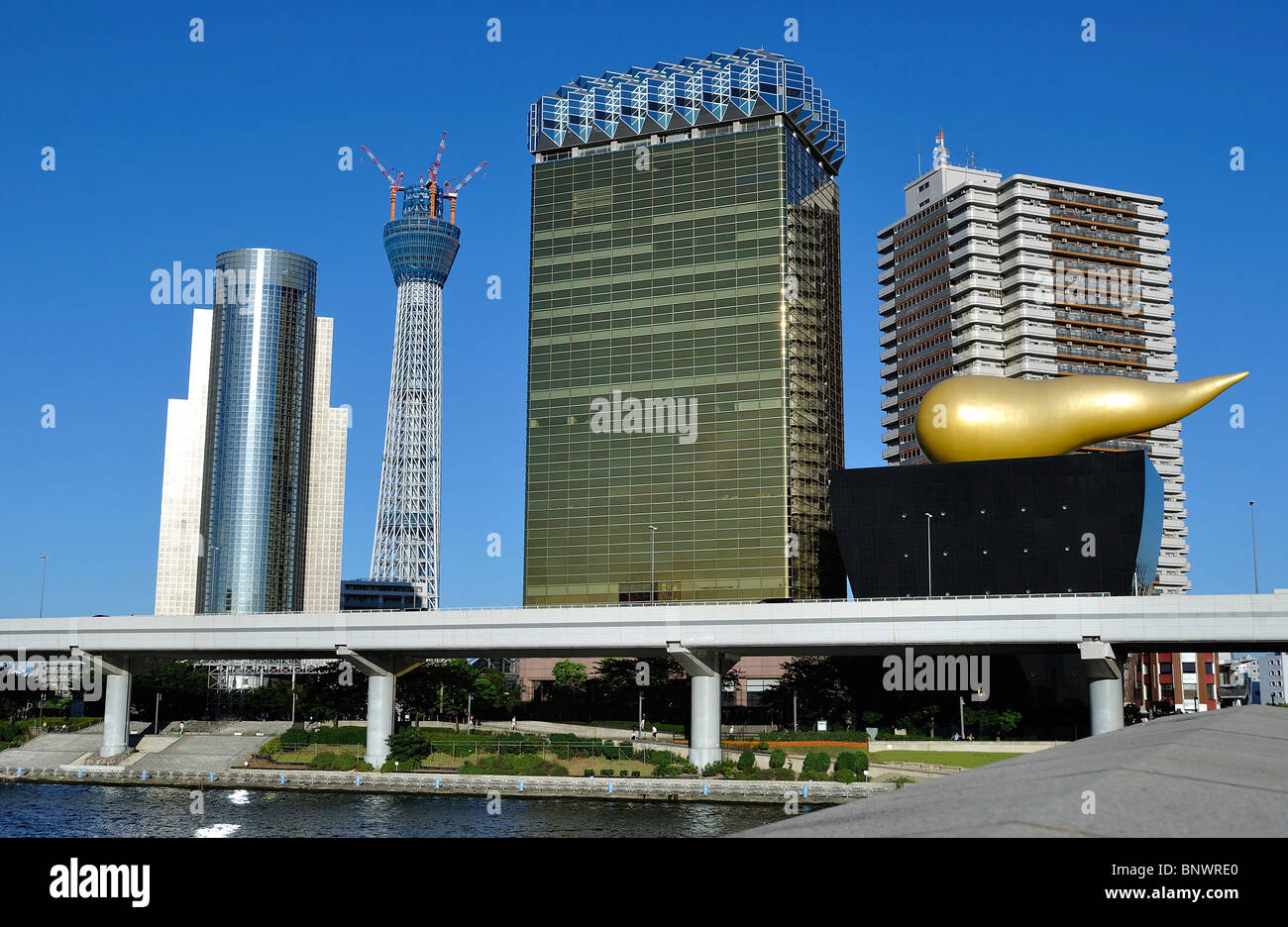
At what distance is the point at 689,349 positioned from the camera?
527ft

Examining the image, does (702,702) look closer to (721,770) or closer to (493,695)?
(721,770)

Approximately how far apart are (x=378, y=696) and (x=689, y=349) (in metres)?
74.8

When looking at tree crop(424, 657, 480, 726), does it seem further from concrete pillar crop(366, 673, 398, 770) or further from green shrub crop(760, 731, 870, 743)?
green shrub crop(760, 731, 870, 743)

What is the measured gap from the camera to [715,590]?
155 m

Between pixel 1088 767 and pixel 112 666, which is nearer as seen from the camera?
pixel 1088 767

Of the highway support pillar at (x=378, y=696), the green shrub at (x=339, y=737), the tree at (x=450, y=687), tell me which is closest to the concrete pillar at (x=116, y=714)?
the green shrub at (x=339, y=737)

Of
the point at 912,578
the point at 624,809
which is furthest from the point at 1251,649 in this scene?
the point at 624,809

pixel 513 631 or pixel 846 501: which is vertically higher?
pixel 846 501

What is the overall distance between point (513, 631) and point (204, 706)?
198 feet

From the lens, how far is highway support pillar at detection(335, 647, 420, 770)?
312ft

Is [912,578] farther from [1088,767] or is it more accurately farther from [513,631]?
[1088,767]

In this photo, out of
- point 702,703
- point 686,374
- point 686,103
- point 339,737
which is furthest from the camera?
point 686,103

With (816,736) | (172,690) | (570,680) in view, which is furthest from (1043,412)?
(172,690)
